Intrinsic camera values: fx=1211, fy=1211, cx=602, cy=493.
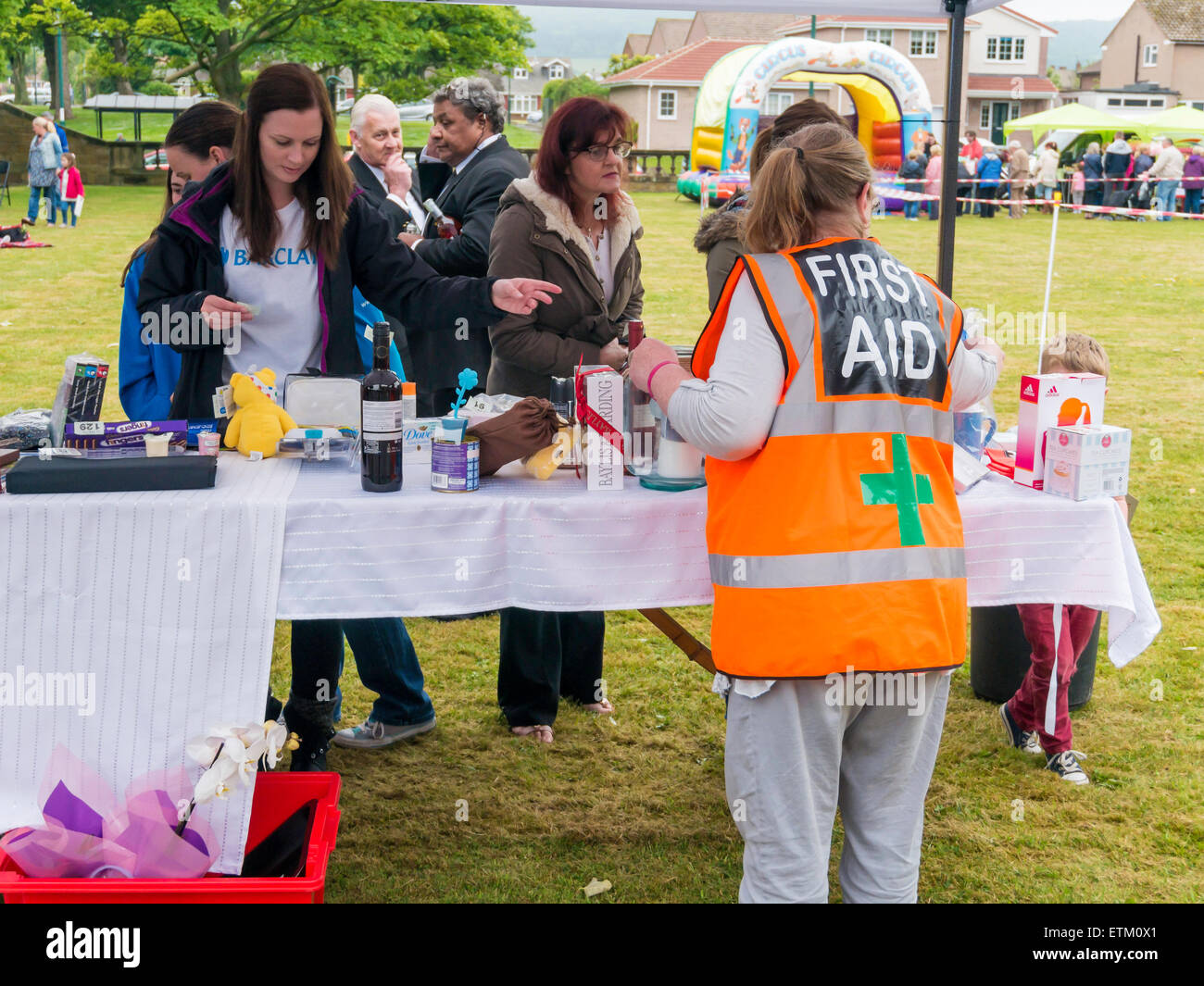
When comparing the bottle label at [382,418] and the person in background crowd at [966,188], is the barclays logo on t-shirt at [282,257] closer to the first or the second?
the bottle label at [382,418]

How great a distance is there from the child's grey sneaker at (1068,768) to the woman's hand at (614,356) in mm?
1658

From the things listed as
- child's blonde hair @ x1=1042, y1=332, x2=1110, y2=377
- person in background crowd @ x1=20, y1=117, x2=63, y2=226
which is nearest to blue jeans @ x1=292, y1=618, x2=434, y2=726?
child's blonde hair @ x1=1042, y1=332, x2=1110, y2=377

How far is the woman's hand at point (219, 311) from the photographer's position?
2.72 m

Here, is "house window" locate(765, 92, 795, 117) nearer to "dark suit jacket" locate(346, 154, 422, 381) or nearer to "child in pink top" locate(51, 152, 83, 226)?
"child in pink top" locate(51, 152, 83, 226)

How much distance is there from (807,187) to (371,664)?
6.38ft

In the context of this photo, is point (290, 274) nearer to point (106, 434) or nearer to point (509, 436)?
point (106, 434)

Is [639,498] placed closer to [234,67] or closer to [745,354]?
[745,354]

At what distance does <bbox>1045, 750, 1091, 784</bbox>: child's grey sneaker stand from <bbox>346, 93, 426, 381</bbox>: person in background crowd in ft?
9.04

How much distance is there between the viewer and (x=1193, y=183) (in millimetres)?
24438

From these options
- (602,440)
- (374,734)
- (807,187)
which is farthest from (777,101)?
(807,187)

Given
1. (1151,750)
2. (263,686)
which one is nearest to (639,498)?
(263,686)

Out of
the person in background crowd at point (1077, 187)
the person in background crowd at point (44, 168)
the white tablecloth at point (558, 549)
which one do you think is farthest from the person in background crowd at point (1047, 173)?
the white tablecloth at point (558, 549)

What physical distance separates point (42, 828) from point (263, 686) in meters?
0.50

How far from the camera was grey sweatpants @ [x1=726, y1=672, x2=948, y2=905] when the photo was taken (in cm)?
211
